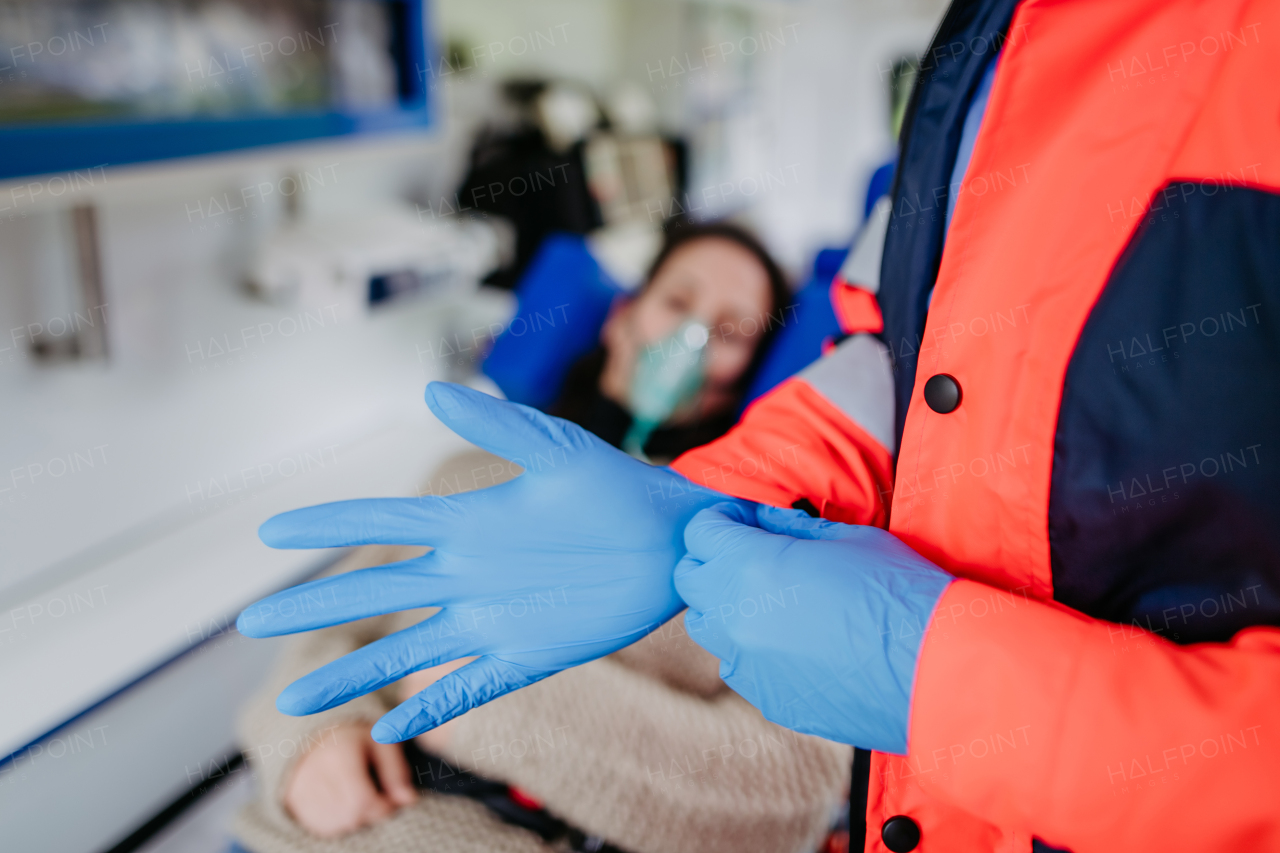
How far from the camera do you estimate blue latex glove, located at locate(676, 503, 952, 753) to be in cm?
53

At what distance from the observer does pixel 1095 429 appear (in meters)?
0.54

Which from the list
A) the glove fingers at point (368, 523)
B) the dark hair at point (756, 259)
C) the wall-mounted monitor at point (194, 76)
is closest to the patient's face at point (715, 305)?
the dark hair at point (756, 259)

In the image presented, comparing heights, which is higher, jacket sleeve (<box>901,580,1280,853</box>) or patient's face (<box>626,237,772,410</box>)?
patient's face (<box>626,237,772,410</box>)

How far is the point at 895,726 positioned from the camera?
0.53 m

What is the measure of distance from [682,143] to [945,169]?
76.9 inches

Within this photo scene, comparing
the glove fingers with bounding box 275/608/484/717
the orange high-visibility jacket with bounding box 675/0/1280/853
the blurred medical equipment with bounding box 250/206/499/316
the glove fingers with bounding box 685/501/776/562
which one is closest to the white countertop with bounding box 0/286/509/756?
the blurred medical equipment with bounding box 250/206/499/316

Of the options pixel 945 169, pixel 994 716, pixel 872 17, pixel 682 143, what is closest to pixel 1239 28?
pixel 945 169

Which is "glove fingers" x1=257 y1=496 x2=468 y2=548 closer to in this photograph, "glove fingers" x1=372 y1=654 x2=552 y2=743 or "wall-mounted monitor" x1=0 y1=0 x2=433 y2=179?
"glove fingers" x1=372 y1=654 x2=552 y2=743

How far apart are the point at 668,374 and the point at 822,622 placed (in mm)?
989

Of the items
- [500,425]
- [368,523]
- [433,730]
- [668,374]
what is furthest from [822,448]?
[668,374]

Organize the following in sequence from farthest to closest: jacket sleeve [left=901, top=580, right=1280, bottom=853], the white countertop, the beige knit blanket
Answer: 1. the white countertop
2. the beige knit blanket
3. jacket sleeve [left=901, top=580, right=1280, bottom=853]

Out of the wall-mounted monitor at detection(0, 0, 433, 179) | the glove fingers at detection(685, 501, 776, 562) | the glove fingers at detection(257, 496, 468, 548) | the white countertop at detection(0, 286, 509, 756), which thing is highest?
the wall-mounted monitor at detection(0, 0, 433, 179)

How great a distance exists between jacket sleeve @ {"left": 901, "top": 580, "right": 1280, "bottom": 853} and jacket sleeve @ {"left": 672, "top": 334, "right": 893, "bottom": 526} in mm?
186

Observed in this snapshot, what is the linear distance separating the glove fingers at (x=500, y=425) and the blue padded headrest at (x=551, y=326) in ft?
3.68
